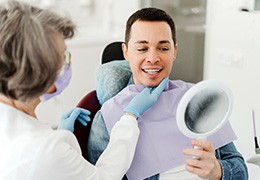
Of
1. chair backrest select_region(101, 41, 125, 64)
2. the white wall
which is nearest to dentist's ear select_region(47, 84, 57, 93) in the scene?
chair backrest select_region(101, 41, 125, 64)

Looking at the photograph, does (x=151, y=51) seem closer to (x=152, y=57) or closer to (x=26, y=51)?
(x=152, y=57)

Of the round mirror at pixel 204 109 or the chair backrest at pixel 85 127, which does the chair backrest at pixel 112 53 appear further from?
the round mirror at pixel 204 109

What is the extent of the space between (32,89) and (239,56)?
2213 mm

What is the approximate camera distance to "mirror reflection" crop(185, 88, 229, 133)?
115 cm

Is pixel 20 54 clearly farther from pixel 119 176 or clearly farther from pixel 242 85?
pixel 242 85

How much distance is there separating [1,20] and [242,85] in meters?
2.27

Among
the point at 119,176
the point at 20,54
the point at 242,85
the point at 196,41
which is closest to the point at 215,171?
the point at 119,176

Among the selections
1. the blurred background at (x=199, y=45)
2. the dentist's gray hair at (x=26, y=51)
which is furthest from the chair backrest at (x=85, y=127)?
the blurred background at (x=199, y=45)

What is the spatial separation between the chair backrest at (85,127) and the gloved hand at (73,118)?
0.08 ft

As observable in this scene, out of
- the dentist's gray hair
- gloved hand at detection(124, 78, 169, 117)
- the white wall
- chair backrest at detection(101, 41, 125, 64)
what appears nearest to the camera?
the dentist's gray hair

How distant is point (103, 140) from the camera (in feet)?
4.97

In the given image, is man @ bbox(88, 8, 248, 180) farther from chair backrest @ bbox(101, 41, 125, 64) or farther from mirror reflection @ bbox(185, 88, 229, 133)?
chair backrest @ bbox(101, 41, 125, 64)

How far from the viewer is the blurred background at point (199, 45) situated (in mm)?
2936

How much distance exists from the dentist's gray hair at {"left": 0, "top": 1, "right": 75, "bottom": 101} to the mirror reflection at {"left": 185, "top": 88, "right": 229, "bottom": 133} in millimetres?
384
